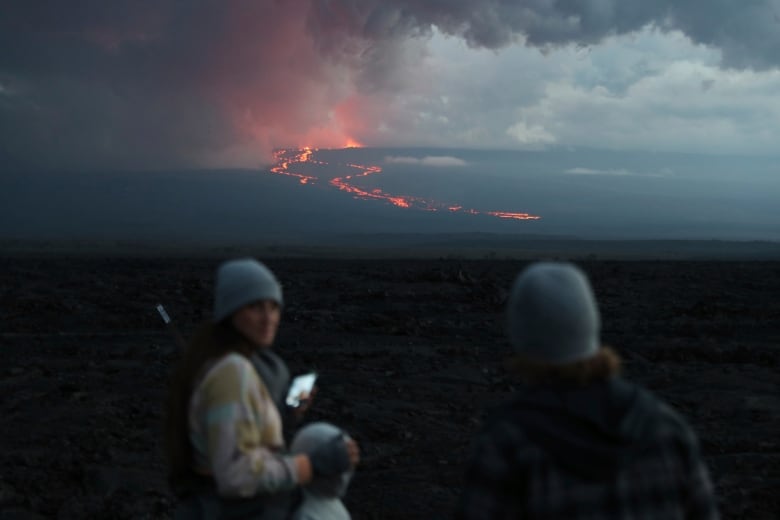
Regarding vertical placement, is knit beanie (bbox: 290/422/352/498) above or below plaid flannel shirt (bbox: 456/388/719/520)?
below

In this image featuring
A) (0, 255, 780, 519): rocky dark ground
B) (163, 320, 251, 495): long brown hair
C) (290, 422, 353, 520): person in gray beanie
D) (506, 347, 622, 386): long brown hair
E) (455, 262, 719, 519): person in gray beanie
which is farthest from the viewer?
(0, 255, 780, 519): rocky dark ground

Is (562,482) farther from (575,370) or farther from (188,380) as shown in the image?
(188,380)

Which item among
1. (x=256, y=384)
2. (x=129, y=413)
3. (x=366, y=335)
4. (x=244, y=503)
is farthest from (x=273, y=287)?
(x=366, y=335)

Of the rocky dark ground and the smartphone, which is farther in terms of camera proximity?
the rocky dark ground

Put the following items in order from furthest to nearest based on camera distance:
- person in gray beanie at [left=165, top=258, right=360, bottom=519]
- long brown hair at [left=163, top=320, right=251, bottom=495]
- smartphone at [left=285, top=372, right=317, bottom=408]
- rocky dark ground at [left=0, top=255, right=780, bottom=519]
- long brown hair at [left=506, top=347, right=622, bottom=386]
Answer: rocky dark ground at [left=0, top=255, right=780, bottom=519] → smartphone at [left=285, top=372, right=317, bottom=408] → long brown hair at [left=163, top=320, right=251, bottom=495] → person in gray beanie at [left=165, top=258, right=360, bottom=519] → long brown hair at [left=506, top=347, right=622, bottom=386]

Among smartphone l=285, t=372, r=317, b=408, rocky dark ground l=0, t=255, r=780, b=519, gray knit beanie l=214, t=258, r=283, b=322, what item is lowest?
rocky dark ground l=0, t=255, r=780, b=519

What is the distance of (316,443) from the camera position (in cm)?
300

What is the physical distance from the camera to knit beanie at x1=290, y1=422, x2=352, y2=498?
3020 mm

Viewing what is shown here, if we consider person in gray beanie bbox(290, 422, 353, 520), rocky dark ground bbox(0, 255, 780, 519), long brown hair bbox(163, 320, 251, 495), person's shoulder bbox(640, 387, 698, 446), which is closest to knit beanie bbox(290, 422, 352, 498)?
person in gray beanie bbox(290, 422, 353, 520)

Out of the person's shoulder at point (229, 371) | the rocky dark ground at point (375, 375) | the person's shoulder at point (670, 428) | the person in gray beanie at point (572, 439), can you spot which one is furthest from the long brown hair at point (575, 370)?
the rocky dark ground at point (375, 375)

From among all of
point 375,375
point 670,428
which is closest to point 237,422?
point 670,428

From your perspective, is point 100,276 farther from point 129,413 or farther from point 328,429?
point 328,429

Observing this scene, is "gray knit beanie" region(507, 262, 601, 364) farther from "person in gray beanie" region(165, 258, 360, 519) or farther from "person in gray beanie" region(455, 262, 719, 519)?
"person in gray beanie" region(165, 258, 360, 519)

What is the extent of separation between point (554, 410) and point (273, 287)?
1.20 meters
